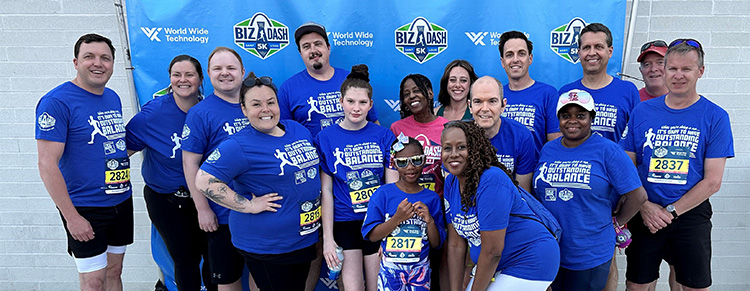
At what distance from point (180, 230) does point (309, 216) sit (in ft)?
3.54

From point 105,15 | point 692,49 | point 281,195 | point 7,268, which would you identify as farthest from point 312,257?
point 7,268

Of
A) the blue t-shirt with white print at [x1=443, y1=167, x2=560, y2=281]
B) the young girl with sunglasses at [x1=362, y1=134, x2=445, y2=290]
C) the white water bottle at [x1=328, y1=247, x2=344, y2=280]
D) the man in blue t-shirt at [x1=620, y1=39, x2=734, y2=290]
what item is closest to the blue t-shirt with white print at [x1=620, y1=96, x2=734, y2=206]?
the man in blue t-shirt at [x1=620, y1=39, x2=734, y2=290]

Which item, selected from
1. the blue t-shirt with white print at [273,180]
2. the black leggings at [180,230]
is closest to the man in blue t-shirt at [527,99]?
the blue t-shirt with white print at [273,180]

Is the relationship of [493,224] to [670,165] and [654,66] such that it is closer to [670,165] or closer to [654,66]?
[670,165]

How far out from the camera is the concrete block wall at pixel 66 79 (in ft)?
12.4

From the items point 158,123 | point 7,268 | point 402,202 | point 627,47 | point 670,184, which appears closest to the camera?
point 402,202

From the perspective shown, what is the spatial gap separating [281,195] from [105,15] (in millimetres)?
2428

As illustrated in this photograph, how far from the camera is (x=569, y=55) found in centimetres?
376

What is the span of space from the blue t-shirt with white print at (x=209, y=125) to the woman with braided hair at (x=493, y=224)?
1.34 meters

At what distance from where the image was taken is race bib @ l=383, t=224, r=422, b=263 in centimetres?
260

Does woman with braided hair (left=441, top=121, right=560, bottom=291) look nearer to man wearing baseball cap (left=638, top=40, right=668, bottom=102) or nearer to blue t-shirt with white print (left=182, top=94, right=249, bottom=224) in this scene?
blue t-shirt with white print (left=182, top=94, right=249, bottom=224)

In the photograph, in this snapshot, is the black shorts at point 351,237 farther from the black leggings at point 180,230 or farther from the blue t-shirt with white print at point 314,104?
the black leggings at point 180,230

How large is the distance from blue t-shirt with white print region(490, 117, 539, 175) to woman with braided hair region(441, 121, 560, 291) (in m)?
0.42

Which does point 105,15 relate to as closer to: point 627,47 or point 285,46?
point 285,46
